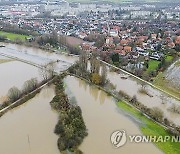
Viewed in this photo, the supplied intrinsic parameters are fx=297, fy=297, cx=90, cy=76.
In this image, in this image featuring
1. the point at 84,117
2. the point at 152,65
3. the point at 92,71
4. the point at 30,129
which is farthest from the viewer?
the point at 152,65

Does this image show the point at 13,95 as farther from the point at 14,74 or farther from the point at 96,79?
the point at 96,79

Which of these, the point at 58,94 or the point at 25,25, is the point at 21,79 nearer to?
the point at 58,94

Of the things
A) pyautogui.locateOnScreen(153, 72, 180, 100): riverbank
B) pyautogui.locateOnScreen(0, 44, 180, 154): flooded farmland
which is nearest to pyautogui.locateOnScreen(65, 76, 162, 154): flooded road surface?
pyautogui.locateOnScreen(0, 44, 180, 154): flooded farmland

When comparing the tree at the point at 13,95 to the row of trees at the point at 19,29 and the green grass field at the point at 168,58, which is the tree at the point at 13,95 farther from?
the row of trees at the point at 19,29

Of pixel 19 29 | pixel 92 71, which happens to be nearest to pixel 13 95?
pixel 92 71

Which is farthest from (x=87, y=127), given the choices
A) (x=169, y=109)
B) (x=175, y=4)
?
(x=175, y=4)

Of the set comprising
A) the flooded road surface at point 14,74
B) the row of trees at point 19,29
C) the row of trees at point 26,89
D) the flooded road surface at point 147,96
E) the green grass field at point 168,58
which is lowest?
the flooded road surface at point 147,96
